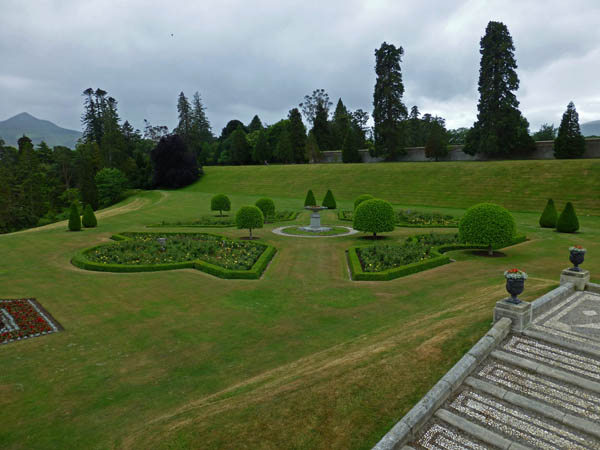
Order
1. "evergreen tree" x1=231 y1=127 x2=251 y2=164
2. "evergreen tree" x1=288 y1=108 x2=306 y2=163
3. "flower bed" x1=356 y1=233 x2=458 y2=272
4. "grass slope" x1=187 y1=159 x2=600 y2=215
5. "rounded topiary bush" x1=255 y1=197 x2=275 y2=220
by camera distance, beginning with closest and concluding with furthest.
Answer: "flower bed" x1=356 y1=233 x2=458 y2=272
"rounded topiary bush" x1=255 y1=197 x2=275 y2=220
"grass slope" x1=187 y1=159 x2=600 y2=215
"evergreen tree" x1=288 y1=108 x2=306 y2=163
"evergreen tree" x1=231 y1=127 x2=251 y2=164

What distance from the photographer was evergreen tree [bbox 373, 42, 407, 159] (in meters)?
62.4

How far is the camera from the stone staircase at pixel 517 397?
5598 mm

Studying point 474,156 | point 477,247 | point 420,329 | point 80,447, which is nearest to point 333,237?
point 477,247

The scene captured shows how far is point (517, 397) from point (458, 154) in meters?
62.9

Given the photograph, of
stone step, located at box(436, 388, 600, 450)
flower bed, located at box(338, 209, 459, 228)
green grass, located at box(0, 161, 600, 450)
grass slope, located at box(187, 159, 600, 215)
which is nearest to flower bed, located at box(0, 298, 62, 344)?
green grass, located at box(0, 161, 600, 450)

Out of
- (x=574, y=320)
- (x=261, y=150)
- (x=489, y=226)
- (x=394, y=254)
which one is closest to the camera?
(x=574, y=320)

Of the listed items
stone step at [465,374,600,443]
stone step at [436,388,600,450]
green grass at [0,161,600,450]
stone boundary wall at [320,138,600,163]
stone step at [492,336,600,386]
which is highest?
stone boundary wall at [320,138,600,163]

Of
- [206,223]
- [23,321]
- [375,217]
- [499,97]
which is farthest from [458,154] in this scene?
[23,321]

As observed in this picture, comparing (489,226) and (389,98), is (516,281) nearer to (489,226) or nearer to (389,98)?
(489,226)

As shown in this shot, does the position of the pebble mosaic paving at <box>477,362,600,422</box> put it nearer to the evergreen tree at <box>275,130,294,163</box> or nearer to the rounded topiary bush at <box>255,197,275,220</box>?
the rounded topiary bush at <box>255,197,275,220</box>

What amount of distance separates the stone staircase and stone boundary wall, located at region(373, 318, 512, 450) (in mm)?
15

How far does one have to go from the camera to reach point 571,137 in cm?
4900

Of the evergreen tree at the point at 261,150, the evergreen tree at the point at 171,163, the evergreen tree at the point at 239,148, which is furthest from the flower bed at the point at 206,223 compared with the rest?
the evergreen tree at the point at 239,148

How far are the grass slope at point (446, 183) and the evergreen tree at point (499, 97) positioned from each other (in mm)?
4508
